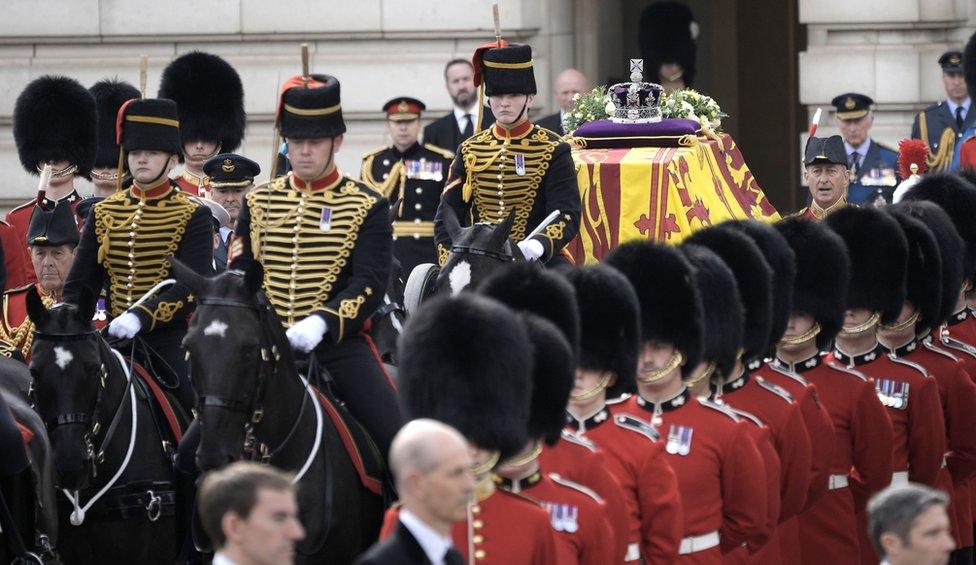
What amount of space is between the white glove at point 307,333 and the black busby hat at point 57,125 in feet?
16.3

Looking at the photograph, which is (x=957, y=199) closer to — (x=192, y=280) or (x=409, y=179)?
(x=409, y=179)

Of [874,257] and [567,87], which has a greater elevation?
[567,87]

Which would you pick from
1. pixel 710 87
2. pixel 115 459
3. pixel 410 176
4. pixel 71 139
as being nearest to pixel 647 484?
pixel 115 459

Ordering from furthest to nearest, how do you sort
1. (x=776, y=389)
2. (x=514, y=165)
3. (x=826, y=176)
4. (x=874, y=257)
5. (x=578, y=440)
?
(x=826, y=176) < (x=514, y=165) < (x=874, y=257) < (x=776, y=389) < (x=578, y=440)

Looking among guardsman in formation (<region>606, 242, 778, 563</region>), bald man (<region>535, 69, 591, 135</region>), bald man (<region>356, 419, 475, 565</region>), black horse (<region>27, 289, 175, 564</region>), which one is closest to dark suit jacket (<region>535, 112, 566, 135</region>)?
bald man (<region>535, 69, 591, 135</region>)

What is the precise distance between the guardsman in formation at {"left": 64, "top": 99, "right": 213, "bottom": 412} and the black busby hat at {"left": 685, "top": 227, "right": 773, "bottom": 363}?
2.19 m

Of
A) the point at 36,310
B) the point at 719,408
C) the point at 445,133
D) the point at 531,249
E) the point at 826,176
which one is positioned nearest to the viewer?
the point at 719,408

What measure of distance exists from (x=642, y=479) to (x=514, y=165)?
4008mm

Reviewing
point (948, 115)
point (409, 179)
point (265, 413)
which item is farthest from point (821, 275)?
point (948, 115)

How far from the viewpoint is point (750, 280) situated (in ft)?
29.1

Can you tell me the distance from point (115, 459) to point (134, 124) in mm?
1629

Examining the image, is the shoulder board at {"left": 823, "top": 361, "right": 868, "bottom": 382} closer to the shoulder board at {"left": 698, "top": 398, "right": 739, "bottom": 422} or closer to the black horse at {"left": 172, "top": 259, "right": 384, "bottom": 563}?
the shoulder board at {"left": 698, "top": 398, "right": 739, "bottom": 422}

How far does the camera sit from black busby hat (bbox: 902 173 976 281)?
37.6ft

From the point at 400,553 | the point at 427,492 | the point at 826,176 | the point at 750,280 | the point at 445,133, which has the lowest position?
the point at 400,553
